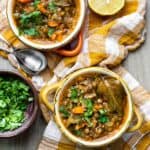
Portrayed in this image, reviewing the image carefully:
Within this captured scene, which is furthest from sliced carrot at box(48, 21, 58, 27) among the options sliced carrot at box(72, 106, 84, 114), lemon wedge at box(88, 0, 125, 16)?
sliced carrot at box(72, 106, 84, 114)

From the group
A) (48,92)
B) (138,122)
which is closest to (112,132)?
(138,122)

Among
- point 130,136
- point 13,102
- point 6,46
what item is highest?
point 6,46

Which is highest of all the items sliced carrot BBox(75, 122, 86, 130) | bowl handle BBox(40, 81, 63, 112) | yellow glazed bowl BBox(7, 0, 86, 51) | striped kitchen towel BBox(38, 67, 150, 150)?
yellow glazed bowl BBox(7, 0, 86, 51)

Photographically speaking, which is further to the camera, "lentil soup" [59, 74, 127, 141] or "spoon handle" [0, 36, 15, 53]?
"spoon handle" [0, 36, 15, 53]

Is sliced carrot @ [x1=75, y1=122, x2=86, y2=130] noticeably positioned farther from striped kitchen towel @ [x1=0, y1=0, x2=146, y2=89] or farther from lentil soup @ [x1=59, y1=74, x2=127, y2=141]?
striped kitchen towel @ [x1=0, y1=0, x2=146, y2=89]

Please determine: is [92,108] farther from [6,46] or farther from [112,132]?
[6,46]

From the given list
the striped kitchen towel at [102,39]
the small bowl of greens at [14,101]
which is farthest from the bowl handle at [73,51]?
the small bowl of greens at [14,101]

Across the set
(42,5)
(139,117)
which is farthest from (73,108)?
(42,5)
